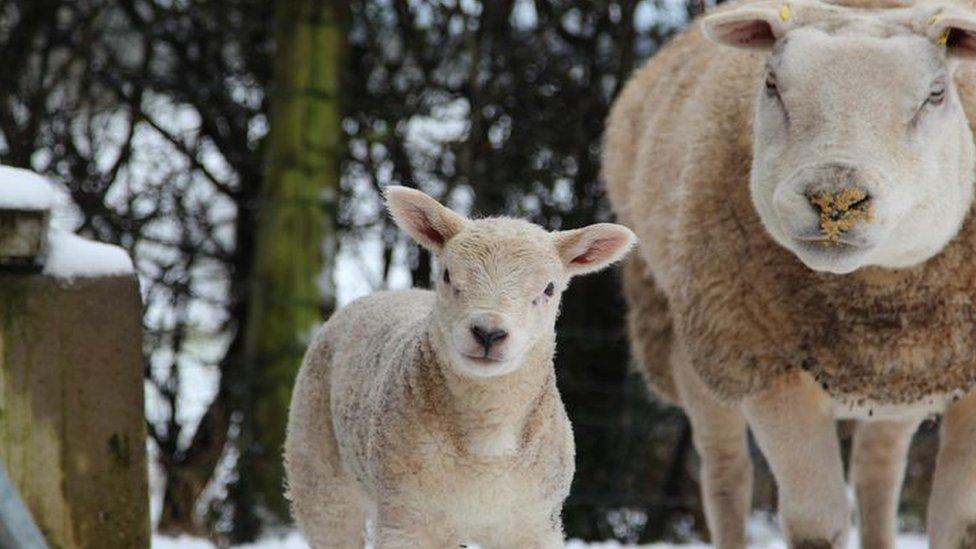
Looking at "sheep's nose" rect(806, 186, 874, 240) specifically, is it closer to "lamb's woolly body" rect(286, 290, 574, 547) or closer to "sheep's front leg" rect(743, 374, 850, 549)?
"lamb's woolly body" rect(286, 290, 574, 547)

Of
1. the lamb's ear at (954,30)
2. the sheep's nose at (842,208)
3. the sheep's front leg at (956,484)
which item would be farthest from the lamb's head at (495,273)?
the sheep's front leg at (956,484)

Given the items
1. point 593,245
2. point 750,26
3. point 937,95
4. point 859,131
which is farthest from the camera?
point 750,26

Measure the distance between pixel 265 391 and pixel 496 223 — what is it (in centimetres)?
426

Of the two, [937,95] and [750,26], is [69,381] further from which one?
[937,95]

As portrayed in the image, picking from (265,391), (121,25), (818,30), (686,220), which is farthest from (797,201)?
(121,25)

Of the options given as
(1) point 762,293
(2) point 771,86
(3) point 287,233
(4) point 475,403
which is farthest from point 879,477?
(3) point 287,233

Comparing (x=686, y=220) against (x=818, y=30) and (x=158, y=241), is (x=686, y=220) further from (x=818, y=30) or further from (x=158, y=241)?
(x=158, y=241)

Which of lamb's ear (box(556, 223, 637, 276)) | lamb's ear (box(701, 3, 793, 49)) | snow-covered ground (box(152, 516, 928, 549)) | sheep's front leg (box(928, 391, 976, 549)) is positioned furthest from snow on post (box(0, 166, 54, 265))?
sheep's front leg (box(928, 391, 976, 549))

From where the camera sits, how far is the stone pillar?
466 cm

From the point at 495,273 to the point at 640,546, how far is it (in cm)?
422

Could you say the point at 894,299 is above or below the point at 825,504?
above

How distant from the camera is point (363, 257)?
339 inches

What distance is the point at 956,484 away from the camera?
5020 mm

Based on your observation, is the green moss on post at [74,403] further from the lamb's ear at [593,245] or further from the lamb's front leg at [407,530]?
the lamb's ear at [593,245]
